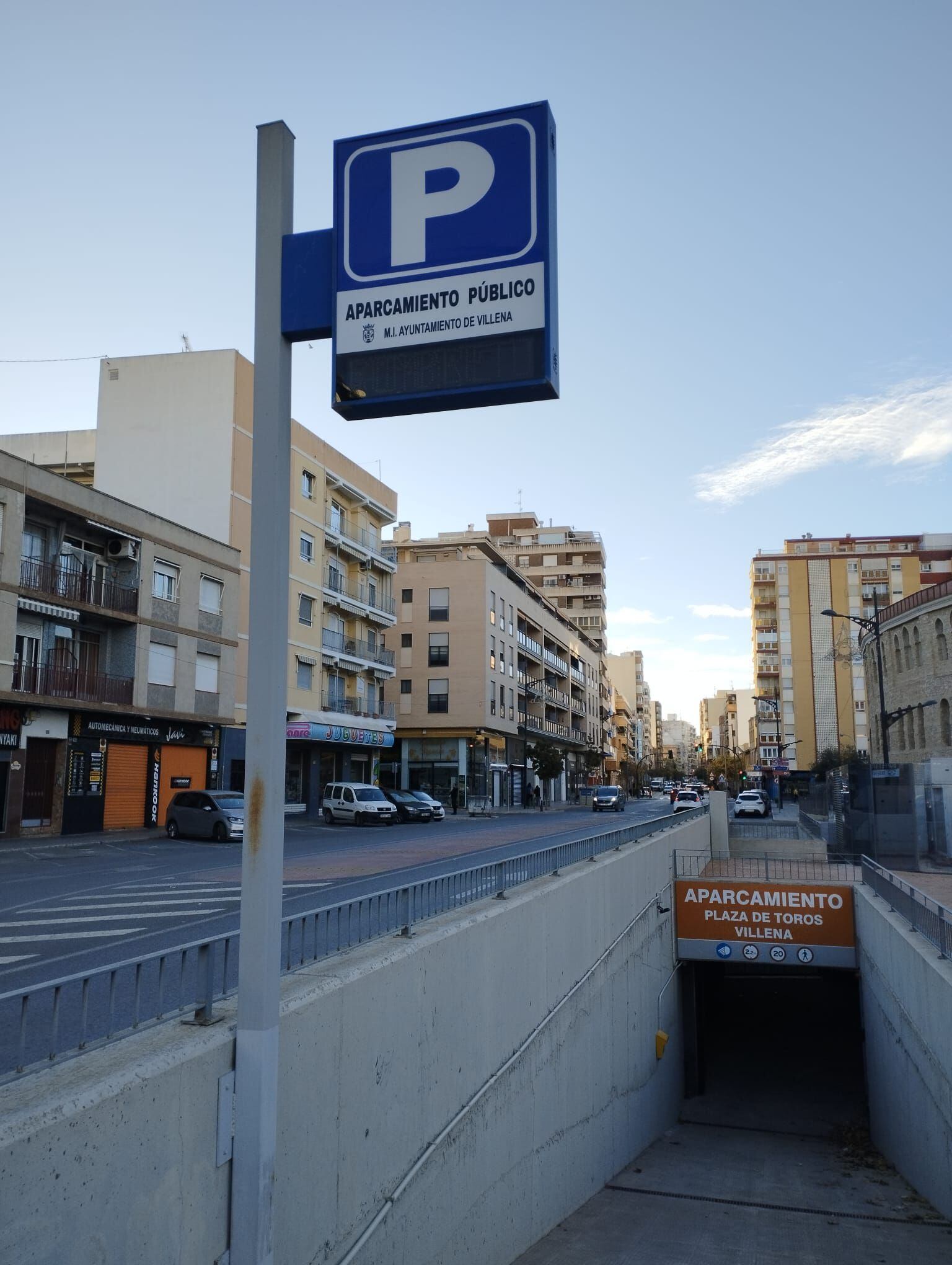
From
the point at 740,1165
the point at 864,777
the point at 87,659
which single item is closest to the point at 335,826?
the point at 87,659

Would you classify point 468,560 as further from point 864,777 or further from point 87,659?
point 864,777

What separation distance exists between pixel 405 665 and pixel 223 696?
24552 millimetres

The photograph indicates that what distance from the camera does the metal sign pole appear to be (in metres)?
4.31

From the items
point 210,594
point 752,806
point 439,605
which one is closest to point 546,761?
point 439,605

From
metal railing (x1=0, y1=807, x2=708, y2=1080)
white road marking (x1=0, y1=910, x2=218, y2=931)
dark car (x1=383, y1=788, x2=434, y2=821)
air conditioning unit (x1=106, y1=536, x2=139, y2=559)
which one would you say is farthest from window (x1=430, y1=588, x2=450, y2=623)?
metal railing (x1=0, y1=807, x2=708, y2=1080)

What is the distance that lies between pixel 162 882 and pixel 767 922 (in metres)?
12.9

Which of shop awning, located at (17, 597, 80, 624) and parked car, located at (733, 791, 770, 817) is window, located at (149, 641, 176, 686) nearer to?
shop awning, located at (17, 597, 80, 624)

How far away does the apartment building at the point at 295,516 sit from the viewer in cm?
3694

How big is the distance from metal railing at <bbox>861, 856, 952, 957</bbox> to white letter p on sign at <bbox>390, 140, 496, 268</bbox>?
33.2 feet

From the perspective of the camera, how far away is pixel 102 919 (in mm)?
11867

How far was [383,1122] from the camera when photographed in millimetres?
6207

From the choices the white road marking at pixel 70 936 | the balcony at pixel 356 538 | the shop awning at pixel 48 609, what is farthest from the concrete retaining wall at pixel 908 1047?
the balcony at pixel 356 538

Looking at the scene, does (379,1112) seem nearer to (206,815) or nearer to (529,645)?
(206,815)

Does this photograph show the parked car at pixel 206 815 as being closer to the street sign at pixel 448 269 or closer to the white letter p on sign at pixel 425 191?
the street sign at pixel 448 269
